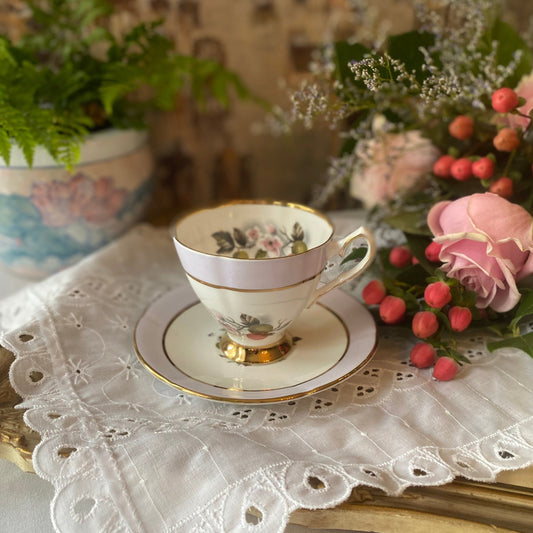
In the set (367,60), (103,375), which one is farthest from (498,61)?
(103,375)

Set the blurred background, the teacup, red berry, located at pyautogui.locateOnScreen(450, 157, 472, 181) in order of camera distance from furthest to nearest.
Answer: the blurred background < red berry, located at pyautogui.locateOnScreen(450, 157, 472, 181) < the teacup

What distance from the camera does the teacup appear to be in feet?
1.69

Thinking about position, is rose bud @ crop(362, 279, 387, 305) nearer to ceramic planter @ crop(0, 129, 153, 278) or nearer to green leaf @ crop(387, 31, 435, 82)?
green leaf @ crop(387, 31, 435, 82)

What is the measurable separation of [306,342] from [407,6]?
27.7 inches

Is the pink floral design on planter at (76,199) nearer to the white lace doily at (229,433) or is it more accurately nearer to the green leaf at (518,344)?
the white lace doily at (229,433)

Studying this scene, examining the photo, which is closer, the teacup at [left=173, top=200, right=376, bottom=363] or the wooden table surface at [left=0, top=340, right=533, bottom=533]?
the wooden table surface at [left=0, top=340, right=533, bottom=533]

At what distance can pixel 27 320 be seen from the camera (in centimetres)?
62

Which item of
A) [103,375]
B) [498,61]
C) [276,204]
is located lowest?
[103,375]

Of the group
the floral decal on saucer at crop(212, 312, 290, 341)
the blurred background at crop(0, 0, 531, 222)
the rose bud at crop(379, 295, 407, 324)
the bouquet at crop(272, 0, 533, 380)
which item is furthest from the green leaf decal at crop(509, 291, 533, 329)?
the blurred background at crop(0, 0, 531, 222)

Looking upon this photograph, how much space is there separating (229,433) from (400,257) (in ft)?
1.02

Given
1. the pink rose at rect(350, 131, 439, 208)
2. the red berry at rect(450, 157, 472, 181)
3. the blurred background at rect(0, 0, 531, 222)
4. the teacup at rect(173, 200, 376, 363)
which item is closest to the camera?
the teacup at rect(173, 200, 376, 363)

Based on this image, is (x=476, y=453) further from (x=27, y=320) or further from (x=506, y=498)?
(x=27, y=320)

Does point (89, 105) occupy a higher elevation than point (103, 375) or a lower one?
higher

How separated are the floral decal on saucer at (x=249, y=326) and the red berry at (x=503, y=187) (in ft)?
0.86
